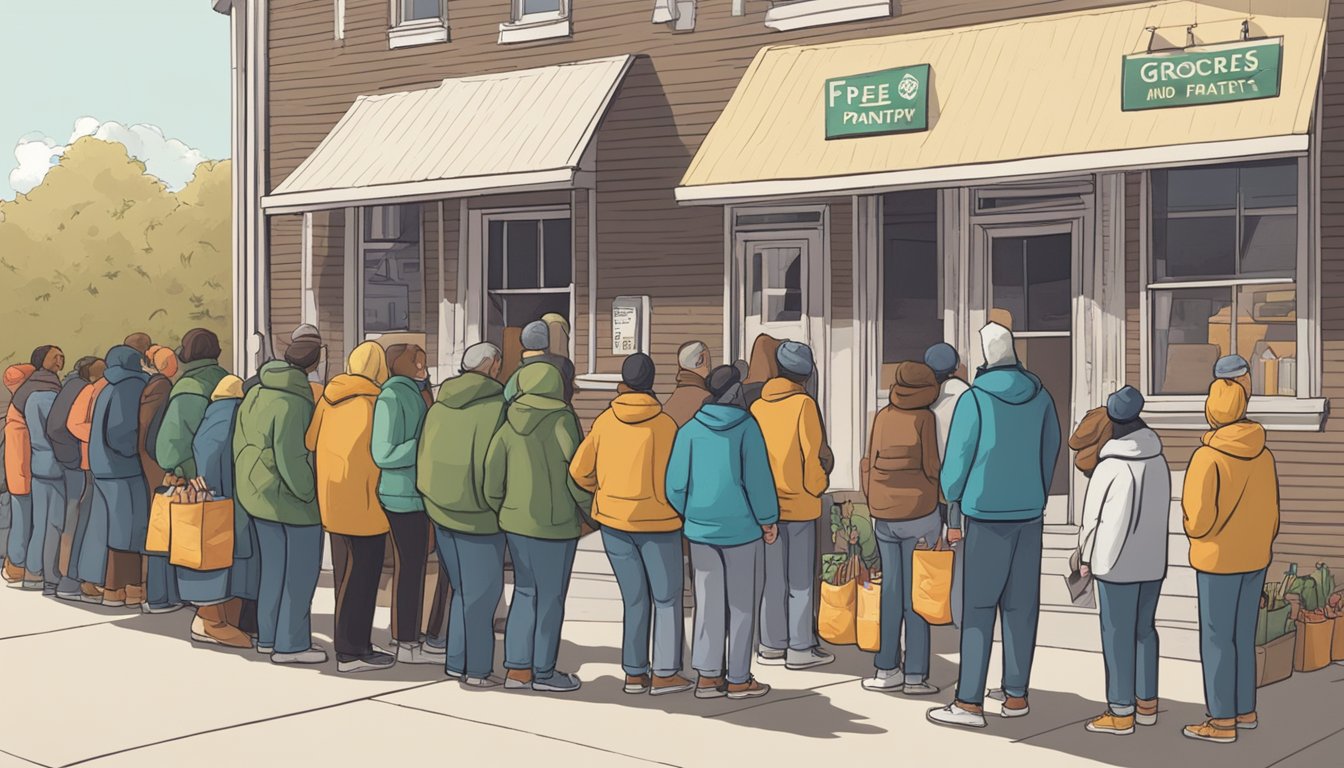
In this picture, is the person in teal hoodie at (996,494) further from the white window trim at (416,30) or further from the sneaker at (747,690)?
the white window trim at (416,30)

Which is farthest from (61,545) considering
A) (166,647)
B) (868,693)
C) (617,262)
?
(868,693)

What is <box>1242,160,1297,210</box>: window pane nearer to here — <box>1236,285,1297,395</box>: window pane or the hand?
<box>1236,285,1297,395</box>: window pane

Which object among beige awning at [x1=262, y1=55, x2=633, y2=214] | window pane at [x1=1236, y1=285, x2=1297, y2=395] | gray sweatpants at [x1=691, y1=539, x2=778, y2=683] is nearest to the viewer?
gray sweatpants at [x1=691, y1=539, x2=778, y2=683]

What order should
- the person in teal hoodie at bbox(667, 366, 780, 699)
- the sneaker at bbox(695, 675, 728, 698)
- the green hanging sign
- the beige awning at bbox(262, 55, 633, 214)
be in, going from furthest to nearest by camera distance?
the beige awning at bbox(262, 55, 633, 214) → the green hanging sign → the sneaker at bbox(695, 675, 728, 698) → the person in teal hoodie at bbox(667, 366, 780, 699)

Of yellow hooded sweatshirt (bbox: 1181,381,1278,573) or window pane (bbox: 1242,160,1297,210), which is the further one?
window pane (bbox: 1242,160,1297,210)

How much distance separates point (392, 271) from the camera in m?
16.9

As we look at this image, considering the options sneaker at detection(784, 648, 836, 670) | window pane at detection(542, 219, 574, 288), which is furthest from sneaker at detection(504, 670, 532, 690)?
window pane at detection(542, 219, 574, 288)

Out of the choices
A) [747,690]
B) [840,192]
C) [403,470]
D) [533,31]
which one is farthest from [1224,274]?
[533,31]

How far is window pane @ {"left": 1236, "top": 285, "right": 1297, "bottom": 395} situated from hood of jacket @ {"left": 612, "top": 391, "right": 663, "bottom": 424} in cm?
525

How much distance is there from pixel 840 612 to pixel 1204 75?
15.5 feet

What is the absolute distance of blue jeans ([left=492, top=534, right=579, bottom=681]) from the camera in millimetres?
9211

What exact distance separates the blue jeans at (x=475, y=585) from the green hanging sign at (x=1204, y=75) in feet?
19.0

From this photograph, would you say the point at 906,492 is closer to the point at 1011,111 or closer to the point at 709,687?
the point at 709,687

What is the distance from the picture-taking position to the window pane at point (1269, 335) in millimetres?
11773
